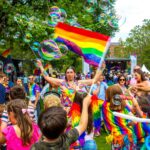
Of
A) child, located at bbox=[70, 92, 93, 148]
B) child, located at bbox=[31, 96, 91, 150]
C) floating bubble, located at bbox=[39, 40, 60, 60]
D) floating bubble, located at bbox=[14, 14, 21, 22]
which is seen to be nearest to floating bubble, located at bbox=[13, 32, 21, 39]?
floating bubble, located at bbox=[14, 14, 21, 22]

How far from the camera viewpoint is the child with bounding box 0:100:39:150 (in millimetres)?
3850

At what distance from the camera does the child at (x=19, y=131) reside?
3.85m

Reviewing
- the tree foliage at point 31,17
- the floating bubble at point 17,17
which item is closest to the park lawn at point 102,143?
the tree foliage at point 31,17

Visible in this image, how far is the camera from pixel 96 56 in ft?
17.4

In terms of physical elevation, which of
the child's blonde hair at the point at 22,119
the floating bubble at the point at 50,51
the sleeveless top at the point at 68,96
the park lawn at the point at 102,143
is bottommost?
the park lawn at the point at 102,143

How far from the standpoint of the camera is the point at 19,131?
3895mm

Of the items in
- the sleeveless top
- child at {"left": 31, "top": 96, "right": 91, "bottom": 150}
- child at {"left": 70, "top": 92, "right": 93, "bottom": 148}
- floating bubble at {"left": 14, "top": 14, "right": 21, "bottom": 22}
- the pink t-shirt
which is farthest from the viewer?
floating bubble at {"left": 14, "top": 14, "right": 21, "bottom": 22}

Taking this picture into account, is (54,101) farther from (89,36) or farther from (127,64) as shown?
(127,64)

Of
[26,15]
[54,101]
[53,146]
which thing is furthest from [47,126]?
[26,15]

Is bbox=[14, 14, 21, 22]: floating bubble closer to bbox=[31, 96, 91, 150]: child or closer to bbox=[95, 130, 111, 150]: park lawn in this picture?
bbox=[95, 130, 111, 150]: park lawn

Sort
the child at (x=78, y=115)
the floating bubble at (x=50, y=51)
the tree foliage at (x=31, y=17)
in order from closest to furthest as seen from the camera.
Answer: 1. the child at (x=78, y=115)
2. the floating bubble at (x=50, y=51)
3. the tree foliage at (x=31, y=17)

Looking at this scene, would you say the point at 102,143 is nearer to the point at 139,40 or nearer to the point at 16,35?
the point at 16,35

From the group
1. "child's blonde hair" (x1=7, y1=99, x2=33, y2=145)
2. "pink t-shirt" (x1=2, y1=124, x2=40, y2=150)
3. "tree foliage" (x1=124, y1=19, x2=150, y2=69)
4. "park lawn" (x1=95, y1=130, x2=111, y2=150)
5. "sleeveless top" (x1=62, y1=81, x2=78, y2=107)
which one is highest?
"tree foliage" (x1=124, y1=19, x2=150, y2=69)

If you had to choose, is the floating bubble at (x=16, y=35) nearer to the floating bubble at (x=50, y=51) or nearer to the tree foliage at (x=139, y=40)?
the floating bubble at (x=50, y=51)
